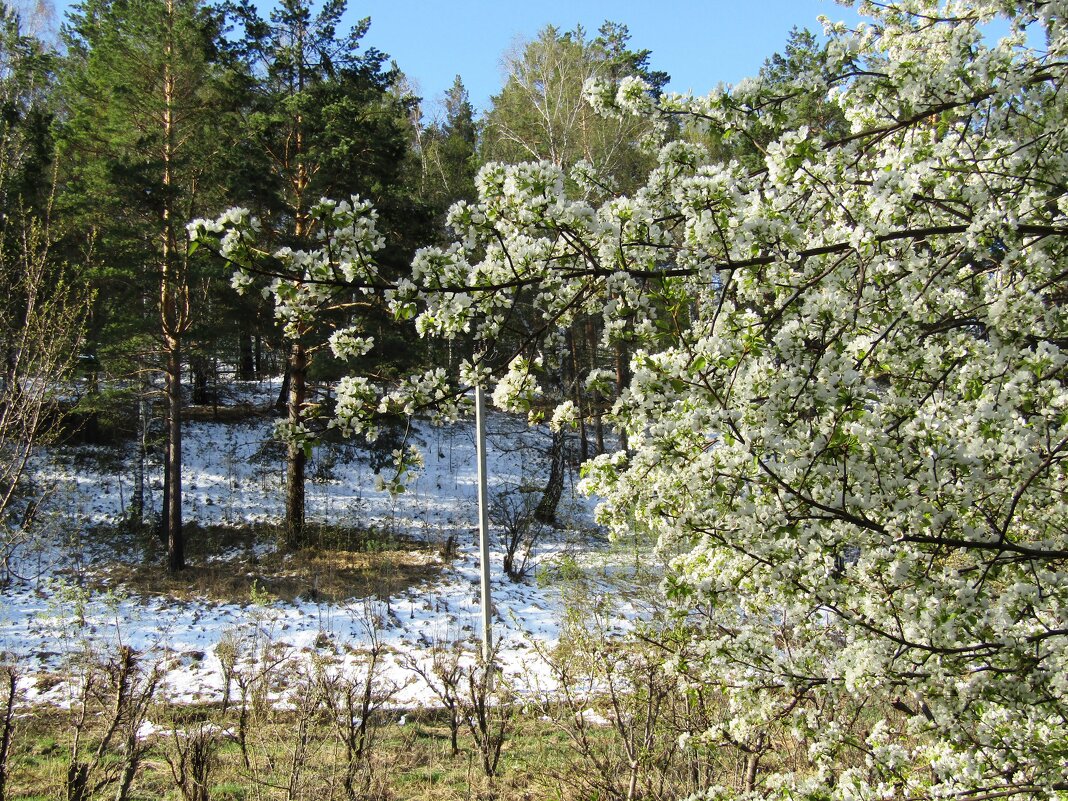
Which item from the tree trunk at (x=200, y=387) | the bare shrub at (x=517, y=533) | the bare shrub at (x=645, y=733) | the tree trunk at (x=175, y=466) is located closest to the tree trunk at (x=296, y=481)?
the tree trunk at (x=175, y=466)

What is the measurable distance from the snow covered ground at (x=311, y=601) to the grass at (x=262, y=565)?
0.31 m

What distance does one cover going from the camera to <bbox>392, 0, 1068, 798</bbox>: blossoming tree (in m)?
2.24

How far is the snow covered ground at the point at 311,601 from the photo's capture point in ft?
28.1

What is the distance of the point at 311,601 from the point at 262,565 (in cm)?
190

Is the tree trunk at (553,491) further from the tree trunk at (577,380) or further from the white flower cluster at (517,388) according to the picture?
the white flower cluster at (517,388)

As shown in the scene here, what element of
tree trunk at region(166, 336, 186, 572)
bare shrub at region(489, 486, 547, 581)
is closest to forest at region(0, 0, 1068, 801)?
tree trunk at region(166, 336, 186, 572)

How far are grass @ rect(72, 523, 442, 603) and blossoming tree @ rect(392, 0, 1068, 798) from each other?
28.7ft

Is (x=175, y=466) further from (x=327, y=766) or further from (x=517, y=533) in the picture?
(x=327, y=766)

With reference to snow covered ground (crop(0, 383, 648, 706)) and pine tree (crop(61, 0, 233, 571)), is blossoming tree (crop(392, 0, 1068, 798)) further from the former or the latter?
pine tree (crop(61, 0, 233, 571))

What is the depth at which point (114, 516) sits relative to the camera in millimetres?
13797

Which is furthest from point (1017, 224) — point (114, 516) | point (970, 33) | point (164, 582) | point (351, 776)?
point (114, 516)

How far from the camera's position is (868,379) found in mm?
2500

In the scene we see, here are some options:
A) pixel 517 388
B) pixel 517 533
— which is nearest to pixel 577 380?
pixel 517 533

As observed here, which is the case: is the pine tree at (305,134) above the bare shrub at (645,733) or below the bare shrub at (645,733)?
above
